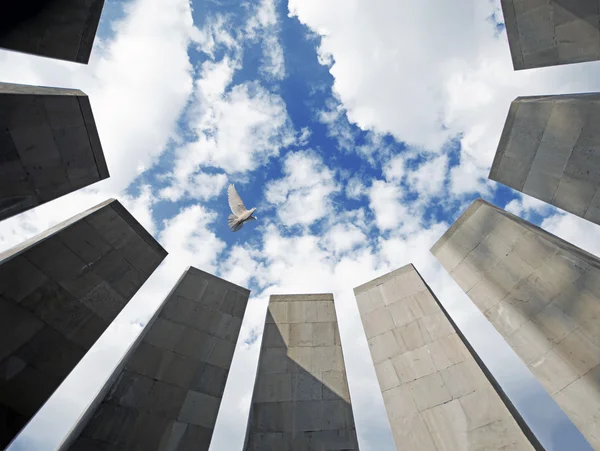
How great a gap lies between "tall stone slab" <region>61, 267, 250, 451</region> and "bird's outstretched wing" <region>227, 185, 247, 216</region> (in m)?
6.33

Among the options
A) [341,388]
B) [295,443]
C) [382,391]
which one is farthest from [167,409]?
[382,391]

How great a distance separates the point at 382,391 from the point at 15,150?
15.2m

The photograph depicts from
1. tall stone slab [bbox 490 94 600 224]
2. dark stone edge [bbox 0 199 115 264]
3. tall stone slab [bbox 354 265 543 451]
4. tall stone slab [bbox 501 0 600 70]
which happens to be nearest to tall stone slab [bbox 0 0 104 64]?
dark stone edge [bbox 0 199 115 264]

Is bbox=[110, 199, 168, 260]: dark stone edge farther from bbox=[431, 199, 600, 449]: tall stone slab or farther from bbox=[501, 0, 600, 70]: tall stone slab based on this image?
bbox=[501, 0, 600, 70]: tall stone slab

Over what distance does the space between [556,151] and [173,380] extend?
1744 centimetres

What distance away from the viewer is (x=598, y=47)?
1090 cm

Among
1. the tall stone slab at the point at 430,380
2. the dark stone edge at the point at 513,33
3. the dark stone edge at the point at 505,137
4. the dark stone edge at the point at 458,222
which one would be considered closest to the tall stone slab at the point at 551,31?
the dark stone edge at the point at 513,33

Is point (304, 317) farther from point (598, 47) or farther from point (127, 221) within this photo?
point (598, 47)

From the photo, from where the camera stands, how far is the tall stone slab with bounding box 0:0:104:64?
9992 millimetres

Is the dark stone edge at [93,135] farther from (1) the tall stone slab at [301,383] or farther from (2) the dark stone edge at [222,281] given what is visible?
(1) the tall stone slab at [301,383]

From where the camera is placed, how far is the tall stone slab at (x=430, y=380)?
10.8 meters

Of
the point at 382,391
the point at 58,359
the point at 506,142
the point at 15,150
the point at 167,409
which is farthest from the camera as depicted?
the point at 506,142

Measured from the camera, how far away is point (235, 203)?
72.2 feet

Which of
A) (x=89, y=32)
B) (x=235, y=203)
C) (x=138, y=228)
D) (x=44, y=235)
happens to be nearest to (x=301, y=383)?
(x=138, y=228)
